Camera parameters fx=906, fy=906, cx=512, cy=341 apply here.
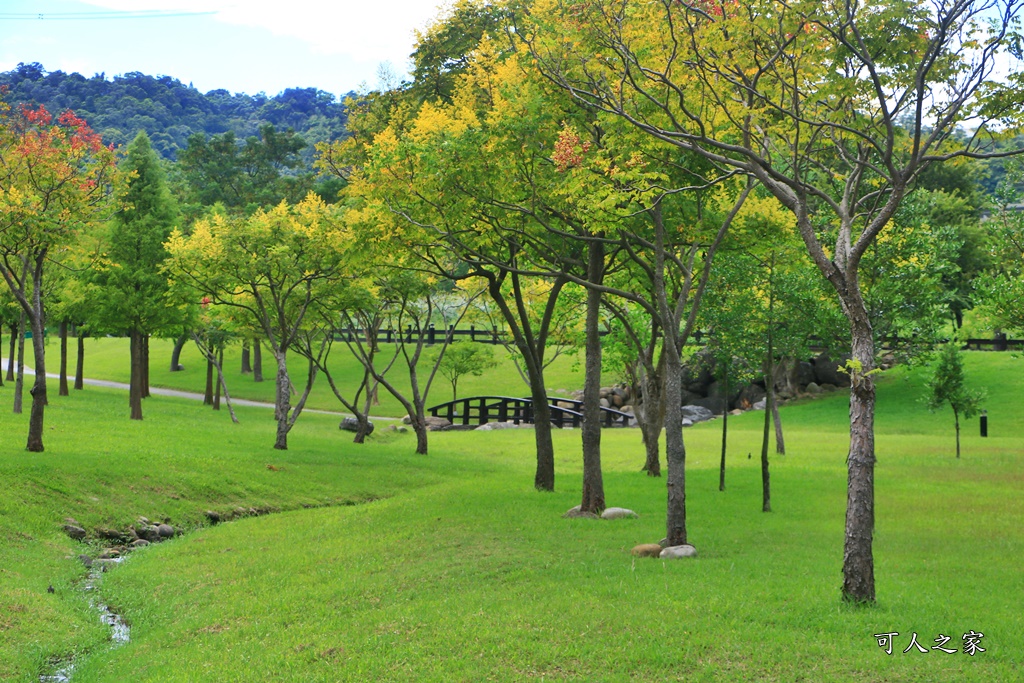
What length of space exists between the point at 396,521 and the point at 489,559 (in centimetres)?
437

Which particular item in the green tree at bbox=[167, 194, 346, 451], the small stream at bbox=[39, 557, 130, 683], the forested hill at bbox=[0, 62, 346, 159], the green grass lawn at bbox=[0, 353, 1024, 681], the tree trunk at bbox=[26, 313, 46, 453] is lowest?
the small stream at bbox=[39, 557, 130, 683]

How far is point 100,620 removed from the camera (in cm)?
1074

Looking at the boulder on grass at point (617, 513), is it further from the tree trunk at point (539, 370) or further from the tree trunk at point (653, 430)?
the tree trunk at point (653, 430)

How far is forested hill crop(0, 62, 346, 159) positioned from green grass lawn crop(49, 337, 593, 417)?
5518cm

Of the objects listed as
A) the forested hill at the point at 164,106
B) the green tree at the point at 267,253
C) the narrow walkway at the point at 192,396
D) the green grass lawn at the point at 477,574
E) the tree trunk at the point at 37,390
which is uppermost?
the forested hill at the point at 164,106

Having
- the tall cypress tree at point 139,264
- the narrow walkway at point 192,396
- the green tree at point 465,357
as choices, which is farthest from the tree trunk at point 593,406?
the narrow walkway at point 192,396

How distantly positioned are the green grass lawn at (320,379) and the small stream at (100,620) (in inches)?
1340

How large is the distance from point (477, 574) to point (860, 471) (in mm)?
4917

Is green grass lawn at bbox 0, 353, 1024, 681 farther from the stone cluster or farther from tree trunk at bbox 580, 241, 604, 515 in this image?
tree trunk at bbox 580, 241, 604, 515

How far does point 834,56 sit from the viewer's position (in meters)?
10.3

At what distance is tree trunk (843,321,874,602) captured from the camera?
Result: 8.78 metres

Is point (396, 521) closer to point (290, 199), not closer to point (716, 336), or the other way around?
point (716, 336)

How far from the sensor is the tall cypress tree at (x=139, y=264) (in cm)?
3002

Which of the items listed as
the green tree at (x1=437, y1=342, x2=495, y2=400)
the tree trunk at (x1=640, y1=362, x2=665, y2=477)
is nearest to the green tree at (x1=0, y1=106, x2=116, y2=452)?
the tree trunk at (x1=640, y1=362, x2=665, y2=477)
